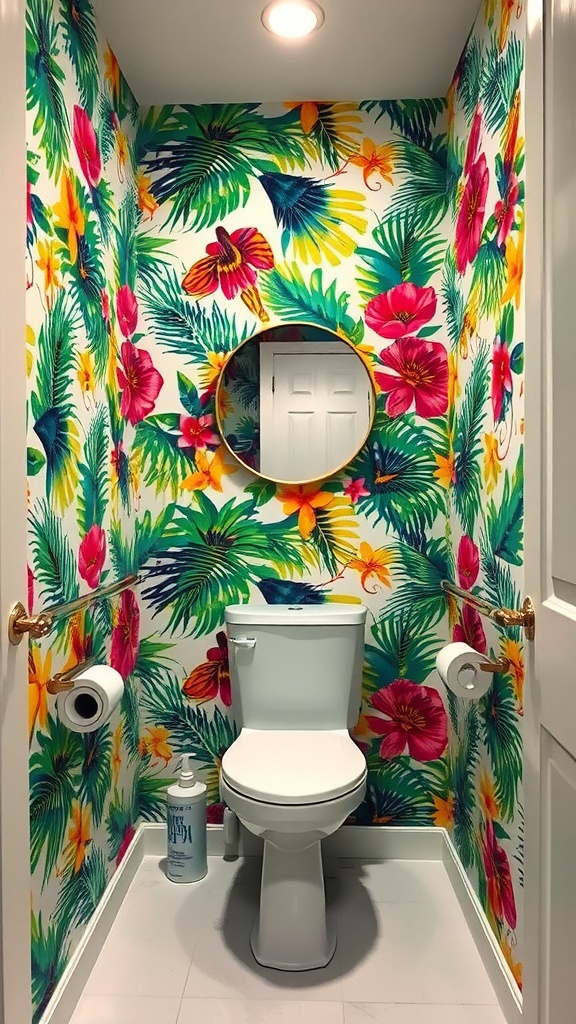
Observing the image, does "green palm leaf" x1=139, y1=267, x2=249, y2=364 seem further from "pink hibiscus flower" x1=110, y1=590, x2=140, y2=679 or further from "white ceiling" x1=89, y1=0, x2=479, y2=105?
"pink hibiscus flower" x1=110, y1=590, x2=140, y2=679

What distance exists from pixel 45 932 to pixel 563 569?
1.21 meters

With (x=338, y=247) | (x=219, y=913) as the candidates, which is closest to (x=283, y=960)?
(x=219, y=913)

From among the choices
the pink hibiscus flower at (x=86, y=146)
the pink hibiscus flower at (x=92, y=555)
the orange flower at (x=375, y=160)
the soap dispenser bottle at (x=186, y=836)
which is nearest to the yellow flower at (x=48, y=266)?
the pink hibiscus flower at (x=86, y=146)

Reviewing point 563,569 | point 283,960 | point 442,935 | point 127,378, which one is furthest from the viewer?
point 127,378

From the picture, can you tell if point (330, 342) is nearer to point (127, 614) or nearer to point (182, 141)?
point (182, 141)

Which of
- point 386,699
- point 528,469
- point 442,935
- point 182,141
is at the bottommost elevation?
point 442,935

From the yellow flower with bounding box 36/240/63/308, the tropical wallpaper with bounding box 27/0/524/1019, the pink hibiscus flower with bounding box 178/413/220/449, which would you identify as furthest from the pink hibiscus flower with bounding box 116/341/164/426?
the yellow flower with bounding box 36/240/63/308

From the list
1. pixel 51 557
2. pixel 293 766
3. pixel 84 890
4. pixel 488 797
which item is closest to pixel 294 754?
pixel 293 766

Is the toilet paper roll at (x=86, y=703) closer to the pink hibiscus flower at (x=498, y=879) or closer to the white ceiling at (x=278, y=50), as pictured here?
the pink hibiscus flower at (x=498, y=879)

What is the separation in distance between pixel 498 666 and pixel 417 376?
0.98m

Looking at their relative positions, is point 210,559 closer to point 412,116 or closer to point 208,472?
point 208,472

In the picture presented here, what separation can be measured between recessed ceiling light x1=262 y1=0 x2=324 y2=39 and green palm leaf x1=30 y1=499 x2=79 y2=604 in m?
1.33

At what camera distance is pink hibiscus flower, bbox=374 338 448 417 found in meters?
2.08

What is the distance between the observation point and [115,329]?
6.28ft
